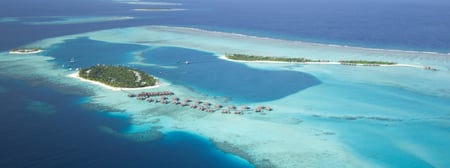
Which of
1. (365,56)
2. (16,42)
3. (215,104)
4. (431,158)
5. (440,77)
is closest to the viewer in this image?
(431,158)

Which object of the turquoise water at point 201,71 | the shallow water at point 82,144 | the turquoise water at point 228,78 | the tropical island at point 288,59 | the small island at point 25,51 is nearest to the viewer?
the shallow water at point 82,144

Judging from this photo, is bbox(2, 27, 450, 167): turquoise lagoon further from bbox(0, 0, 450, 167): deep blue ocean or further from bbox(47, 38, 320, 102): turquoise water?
bbox(0, 0, 450, 167): deep blue ocean

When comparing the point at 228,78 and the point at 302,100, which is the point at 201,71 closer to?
the point at 228,78

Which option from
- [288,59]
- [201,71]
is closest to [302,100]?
[201,71]

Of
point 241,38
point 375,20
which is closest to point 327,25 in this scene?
point 375,20

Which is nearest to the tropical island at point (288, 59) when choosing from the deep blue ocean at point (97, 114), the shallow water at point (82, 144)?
the deep blue ocean at point (97, 114)

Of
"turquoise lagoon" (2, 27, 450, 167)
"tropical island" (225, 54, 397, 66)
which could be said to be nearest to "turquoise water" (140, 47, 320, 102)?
"turquoise lagoon" (2, 27, 450, 167)

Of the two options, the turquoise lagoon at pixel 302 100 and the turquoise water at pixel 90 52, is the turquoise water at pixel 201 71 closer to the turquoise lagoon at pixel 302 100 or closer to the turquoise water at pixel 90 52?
the turquoise water at pixel 90 52

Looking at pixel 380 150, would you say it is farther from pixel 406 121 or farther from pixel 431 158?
pixel 406 121
